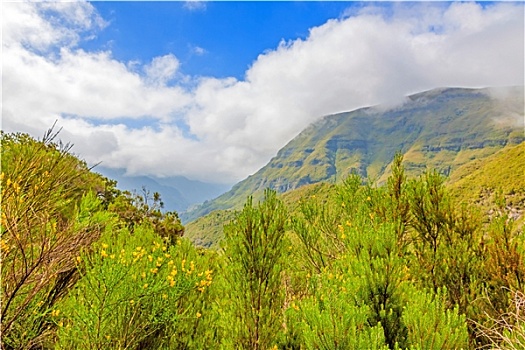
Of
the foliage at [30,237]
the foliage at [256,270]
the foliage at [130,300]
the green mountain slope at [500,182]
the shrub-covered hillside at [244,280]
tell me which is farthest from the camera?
the green mountain slope at [500,182]

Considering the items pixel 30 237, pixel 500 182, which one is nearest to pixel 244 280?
pixel 30 237

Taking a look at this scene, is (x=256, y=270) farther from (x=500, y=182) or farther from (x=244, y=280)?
(x=500, y=182)

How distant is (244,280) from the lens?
4441 mm

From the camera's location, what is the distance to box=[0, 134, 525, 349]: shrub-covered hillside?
340 cm

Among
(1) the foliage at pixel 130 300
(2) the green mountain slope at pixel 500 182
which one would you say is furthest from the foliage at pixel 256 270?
(2) the green mountain slope at pixel 500 182

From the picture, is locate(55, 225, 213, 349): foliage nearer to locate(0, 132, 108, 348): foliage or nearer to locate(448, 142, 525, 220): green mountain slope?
locate(0, 132, 108, 348): foliage

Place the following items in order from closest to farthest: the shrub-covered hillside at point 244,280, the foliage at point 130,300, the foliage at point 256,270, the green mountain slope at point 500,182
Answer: the shrub-covered hillside at point 244,280
the foliage at point 130,300
the foliage at point 256,270
the green mountain slope at point 500,182

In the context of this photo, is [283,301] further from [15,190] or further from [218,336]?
[15,190]

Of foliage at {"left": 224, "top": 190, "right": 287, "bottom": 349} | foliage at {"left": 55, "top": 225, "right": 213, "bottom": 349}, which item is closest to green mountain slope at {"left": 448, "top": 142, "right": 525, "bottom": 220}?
foliage at {"left": 224, "top": 190, "right": 287, "bottom": 349}

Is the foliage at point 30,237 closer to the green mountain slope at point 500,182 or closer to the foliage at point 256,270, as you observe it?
the foliage at point 256,270

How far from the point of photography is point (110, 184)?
671 inches

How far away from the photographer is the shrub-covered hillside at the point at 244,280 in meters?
3.40

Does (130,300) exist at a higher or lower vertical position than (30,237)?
lower

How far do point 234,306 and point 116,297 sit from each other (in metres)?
1.35
